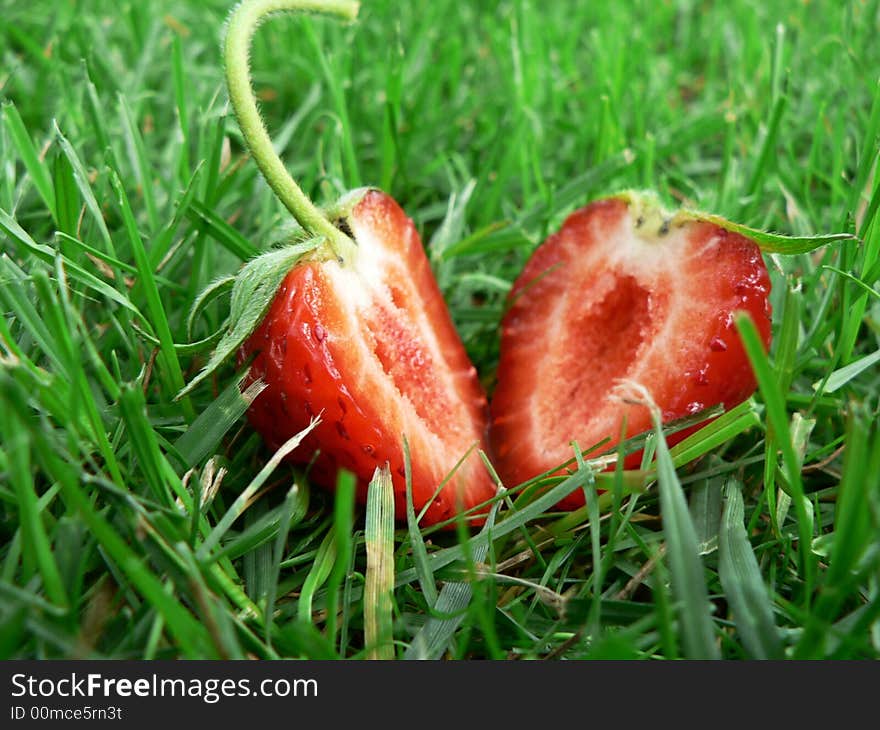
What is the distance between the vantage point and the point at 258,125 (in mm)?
873

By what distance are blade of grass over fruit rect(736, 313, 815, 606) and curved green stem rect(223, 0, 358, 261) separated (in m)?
0.43

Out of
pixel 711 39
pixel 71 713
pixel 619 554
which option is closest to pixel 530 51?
pixel 711 39

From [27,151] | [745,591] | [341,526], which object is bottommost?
[745,591]

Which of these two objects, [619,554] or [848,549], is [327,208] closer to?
[619,554]

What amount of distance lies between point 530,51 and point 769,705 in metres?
1.22

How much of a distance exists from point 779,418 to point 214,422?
1.69 ft

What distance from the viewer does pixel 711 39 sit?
1797mm

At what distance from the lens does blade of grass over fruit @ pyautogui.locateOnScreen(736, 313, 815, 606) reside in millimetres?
633

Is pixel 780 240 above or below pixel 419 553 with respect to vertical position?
above

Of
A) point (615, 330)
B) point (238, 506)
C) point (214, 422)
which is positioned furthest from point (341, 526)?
point (615, 330)

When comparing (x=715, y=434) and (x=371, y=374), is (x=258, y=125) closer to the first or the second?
(x=371, y=374)

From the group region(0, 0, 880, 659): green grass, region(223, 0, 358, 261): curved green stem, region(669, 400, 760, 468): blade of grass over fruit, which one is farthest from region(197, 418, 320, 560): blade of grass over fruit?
region(669, 400, 760, 468): blade of grass over fruit

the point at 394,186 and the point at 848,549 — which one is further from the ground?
the point at 394,186

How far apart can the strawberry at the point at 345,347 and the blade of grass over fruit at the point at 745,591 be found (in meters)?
0.24
